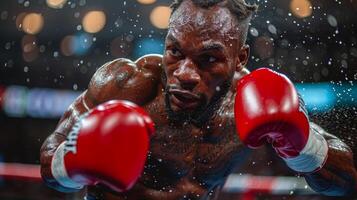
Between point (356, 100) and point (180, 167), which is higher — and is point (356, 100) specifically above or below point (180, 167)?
below

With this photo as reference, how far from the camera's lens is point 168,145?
161 centimetres

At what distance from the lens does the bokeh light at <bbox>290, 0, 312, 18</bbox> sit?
18.7 feet

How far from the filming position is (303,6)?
5.73 meters

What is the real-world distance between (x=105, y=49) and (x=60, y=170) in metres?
5.06

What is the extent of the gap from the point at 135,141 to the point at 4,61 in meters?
5.88

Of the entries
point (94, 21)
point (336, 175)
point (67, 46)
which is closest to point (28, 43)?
Answer: point (67, 46)

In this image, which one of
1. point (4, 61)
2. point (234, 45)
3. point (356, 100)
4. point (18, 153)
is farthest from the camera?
point (4, 61)

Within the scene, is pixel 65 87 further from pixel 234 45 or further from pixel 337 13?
pixel 234 45

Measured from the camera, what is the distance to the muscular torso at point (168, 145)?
5.22ft

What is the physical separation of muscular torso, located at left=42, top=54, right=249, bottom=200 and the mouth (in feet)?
0.52

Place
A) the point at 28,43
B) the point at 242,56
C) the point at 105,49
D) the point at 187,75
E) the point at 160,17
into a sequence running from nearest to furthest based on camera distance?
the point at 187,75 < the point at 242,56 < the point at 160,17 < the point at 105,49 < the point at 28,43

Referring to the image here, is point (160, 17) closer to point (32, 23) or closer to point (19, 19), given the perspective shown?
point (32, 23)

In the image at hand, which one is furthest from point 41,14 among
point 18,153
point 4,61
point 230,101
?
point 230,101

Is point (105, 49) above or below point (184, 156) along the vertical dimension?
below
